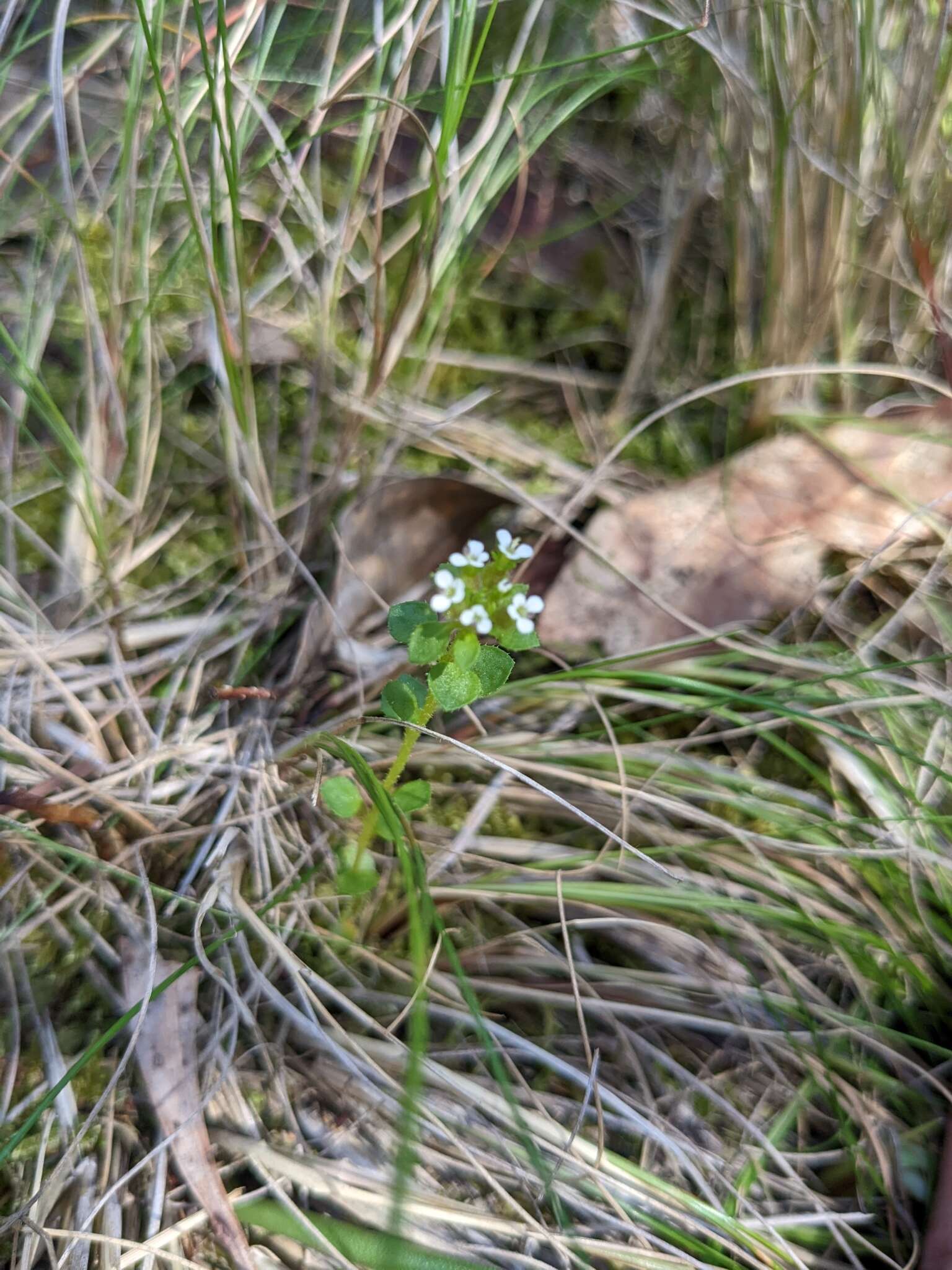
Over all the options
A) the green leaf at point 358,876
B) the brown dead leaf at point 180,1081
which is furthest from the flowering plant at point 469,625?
the brown dead leaf at point 180,1081

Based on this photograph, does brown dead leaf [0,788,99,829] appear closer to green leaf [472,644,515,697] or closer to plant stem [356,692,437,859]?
plant stem [356,692,437,859]

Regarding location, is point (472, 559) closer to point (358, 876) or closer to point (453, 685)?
point (453, 685)

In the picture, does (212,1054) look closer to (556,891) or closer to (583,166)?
(556,891)

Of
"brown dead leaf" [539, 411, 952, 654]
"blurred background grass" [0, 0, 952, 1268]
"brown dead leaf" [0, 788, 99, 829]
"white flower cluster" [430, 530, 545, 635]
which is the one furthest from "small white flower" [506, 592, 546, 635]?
"brown dead leaf" [0, 788, 99, 829]

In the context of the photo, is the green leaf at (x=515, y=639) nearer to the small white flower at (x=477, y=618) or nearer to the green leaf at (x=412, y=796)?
the small white flower at (x=477, y=618)

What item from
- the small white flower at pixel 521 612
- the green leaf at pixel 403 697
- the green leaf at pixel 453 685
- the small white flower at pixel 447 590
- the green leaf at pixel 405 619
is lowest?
the green leaf at pixel 403 697
